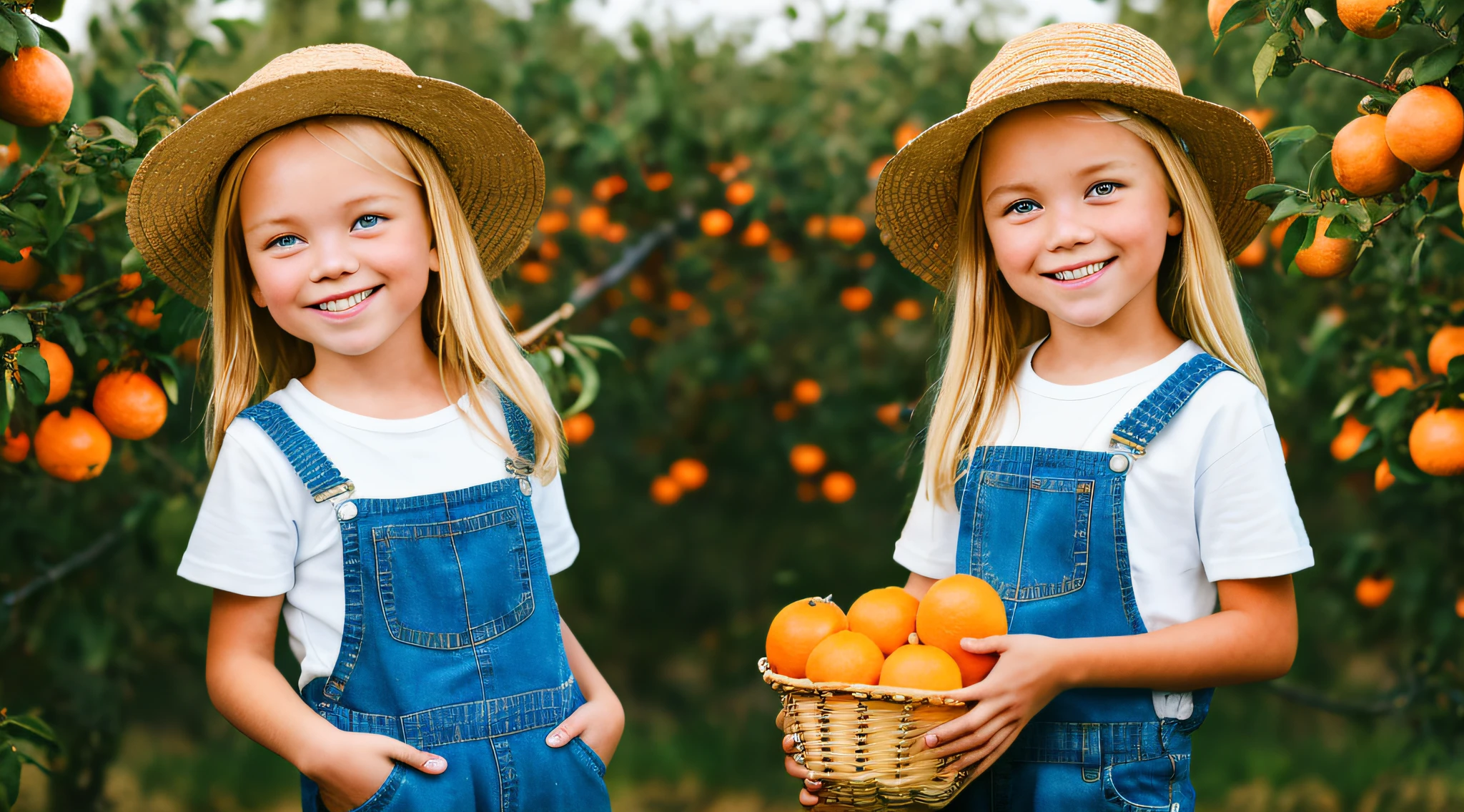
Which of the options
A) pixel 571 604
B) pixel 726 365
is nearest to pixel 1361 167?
pixel 726 365

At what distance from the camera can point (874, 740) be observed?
138 centimetres

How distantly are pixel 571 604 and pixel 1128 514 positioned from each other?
325 cm

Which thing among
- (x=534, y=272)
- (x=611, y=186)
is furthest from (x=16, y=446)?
(x=611, y=186)

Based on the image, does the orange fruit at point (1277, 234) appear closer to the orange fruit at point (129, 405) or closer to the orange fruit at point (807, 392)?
the orange fruit at point (807, 392)

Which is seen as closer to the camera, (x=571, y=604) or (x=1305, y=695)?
(x=1305, y=695)

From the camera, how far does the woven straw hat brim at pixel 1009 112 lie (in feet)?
5.22

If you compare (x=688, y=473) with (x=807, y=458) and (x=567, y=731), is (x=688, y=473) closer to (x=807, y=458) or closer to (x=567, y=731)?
(x=807, y=458)

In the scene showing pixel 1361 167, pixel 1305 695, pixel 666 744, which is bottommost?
pixel 666 744

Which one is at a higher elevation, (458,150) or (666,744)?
(458,150)

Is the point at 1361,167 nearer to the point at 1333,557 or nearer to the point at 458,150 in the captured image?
the point at 458,150

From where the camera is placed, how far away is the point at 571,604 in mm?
4539

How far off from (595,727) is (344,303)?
2.27 ft

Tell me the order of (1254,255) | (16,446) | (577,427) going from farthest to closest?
(577,427), (1254,255), (16,446)

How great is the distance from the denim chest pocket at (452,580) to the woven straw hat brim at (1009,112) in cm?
78
